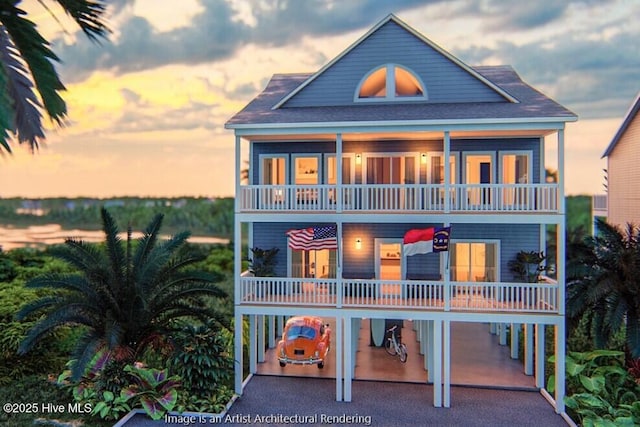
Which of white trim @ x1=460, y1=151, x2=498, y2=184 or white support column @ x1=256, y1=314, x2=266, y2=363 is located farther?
white support column @ x1=256, y1=314, x2=266, y2=363

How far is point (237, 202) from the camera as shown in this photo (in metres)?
14.0

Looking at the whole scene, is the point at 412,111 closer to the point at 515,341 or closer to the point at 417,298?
the point at 417,298

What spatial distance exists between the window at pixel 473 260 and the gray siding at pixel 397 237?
28 cm

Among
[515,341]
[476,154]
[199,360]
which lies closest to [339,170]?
[476,154]

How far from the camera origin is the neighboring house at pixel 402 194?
13.2 metres

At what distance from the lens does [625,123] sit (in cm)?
2014

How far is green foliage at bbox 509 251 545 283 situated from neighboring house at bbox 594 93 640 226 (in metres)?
7.29

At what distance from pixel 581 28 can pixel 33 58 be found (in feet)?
79.8

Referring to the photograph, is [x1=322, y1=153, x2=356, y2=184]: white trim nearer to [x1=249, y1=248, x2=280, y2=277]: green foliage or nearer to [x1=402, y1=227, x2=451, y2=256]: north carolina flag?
[x1=249, y1=248, x2=280, y2=277]: green foliage

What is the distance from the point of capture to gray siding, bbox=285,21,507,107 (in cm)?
1522

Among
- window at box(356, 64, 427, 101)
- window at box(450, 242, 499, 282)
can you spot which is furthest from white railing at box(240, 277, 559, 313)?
window at box(356, 64, 427, 101)

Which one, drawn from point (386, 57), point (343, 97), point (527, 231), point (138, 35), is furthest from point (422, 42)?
point (138, 35)

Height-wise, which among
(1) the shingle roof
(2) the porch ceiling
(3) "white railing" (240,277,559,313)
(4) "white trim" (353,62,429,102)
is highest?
(4) "white trim" (353,62,429,102)

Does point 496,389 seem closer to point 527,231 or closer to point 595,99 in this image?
point 527,231
